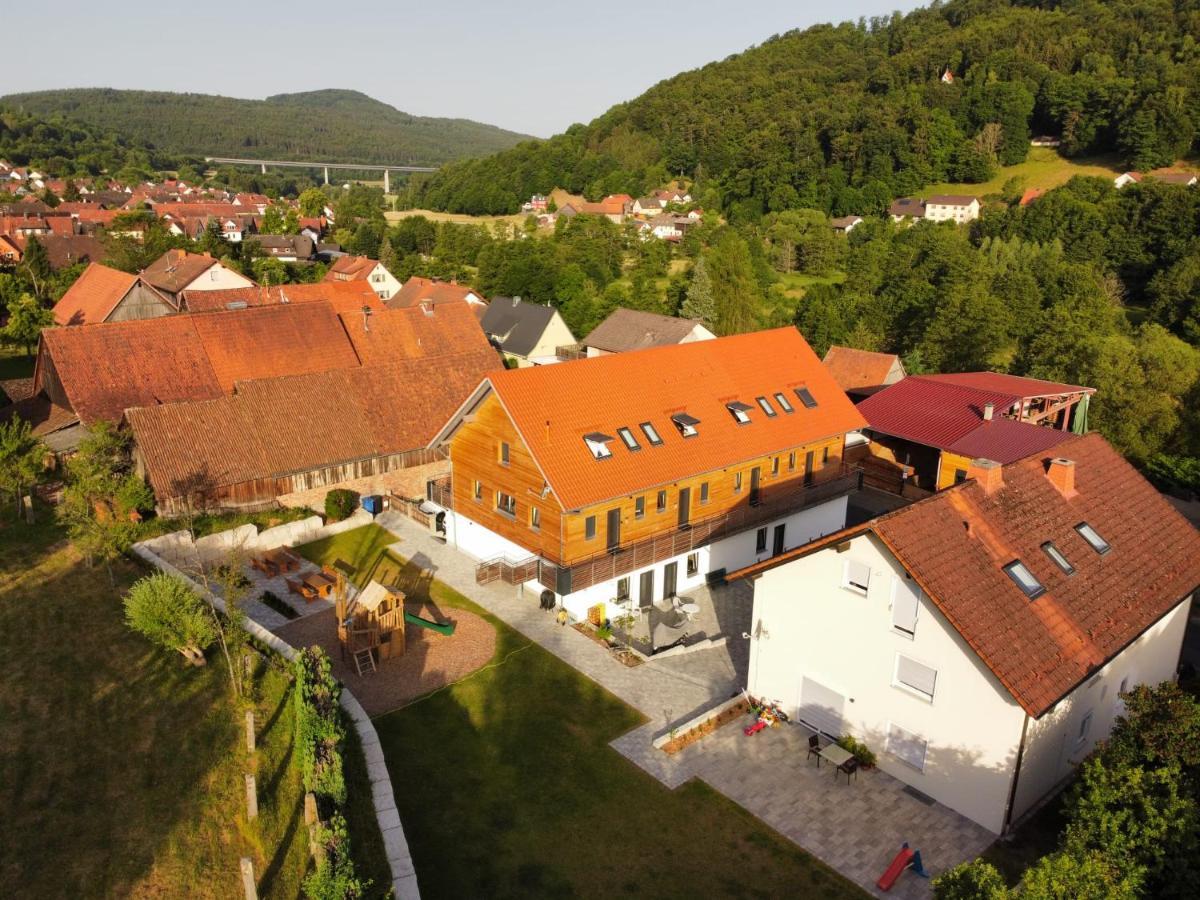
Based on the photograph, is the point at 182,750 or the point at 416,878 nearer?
the point at 416,878

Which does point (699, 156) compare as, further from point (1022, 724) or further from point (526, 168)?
point (1022, 724)

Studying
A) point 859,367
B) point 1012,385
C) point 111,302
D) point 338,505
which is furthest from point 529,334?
point 1012,385

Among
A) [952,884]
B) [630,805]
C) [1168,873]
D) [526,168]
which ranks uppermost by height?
[526,168]

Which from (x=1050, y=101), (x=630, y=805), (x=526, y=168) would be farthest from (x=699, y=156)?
(x=630, y=805)

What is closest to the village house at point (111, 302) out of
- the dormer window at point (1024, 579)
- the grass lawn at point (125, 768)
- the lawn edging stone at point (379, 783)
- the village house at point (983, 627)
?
the grass lawn at point (125, 768)

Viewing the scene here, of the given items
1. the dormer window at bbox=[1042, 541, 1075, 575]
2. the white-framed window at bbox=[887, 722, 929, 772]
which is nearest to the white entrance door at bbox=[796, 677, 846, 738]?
the white-framed window at bbox=[887, 722, 929, 772]

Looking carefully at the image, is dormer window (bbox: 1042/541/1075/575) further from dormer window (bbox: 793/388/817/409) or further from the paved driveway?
dormer window (bbox: 793/388/817/409)

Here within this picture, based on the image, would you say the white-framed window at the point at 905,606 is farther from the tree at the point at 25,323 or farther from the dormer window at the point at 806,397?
the tree at the point at 25,323
